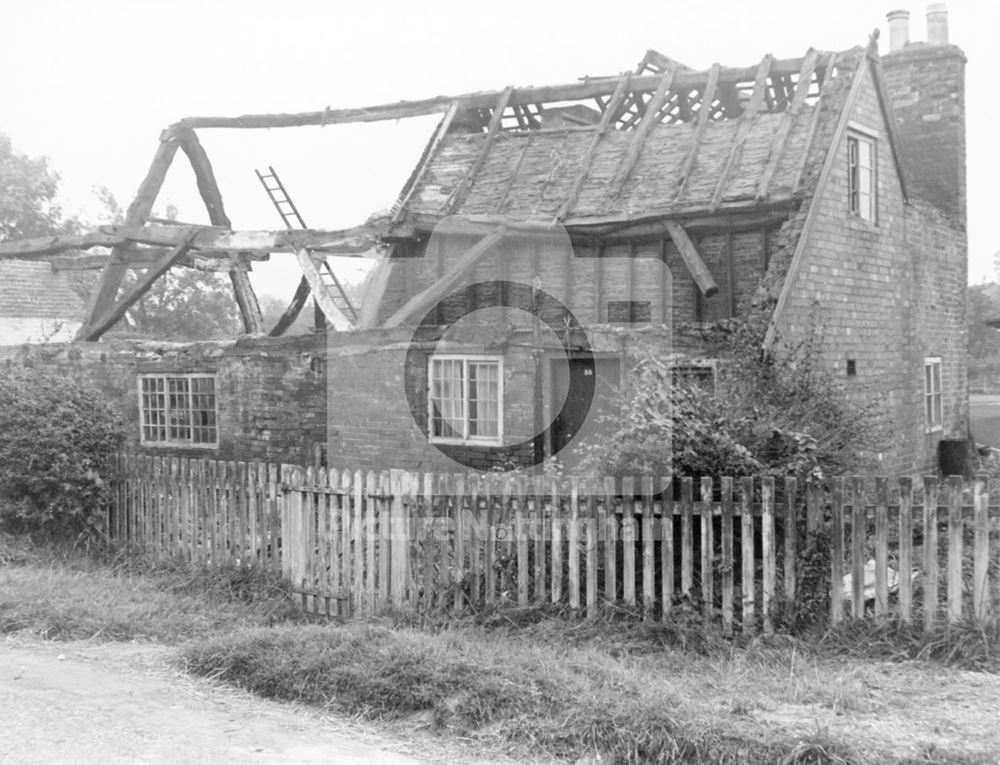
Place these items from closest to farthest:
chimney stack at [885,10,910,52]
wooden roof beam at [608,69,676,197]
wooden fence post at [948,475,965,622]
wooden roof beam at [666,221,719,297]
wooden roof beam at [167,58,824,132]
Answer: wooden fence post at [948,475,965,622] → wooden roof beam at [666,221,719,297] → wooden roof beam at [608,69,676,197] → wooden roof beam at [167,58,824,132] → chimney stack at [885,10,910,52]

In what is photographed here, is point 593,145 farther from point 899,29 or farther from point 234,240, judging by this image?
point 234,240

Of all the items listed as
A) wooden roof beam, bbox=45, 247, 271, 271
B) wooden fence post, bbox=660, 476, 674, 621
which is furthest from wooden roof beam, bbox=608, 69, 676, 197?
wooden fence post, bbox=660, 476, 674, 621

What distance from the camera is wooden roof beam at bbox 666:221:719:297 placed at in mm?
12641

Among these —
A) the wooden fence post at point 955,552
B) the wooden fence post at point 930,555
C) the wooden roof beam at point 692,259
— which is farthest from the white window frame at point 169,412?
the wooden fence post at point 955,552

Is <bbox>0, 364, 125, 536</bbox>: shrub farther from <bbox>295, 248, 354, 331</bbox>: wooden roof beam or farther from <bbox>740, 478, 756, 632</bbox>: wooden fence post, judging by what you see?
<bbox>740, 478, 756, 632</bbox>: wooden fence post

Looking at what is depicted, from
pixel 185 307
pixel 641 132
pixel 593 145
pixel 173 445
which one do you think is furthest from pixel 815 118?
pixel 185 307

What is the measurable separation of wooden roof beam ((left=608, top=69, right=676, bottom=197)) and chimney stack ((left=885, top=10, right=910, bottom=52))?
415cm

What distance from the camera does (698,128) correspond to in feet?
46.4

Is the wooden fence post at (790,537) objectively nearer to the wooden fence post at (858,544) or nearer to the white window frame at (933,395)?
the wooden fence post at (858,544)

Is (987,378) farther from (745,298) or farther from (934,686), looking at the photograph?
(934,686)

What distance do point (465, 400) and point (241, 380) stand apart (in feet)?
12.9

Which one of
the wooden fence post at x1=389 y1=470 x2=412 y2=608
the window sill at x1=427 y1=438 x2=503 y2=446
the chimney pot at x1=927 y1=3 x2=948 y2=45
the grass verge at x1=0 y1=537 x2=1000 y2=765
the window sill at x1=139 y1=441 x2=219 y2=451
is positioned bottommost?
the grass verge at x1=0 y1=537 x2=1000 y2=765

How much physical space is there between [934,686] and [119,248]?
642 inches

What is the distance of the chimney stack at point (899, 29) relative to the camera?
16.2 m
